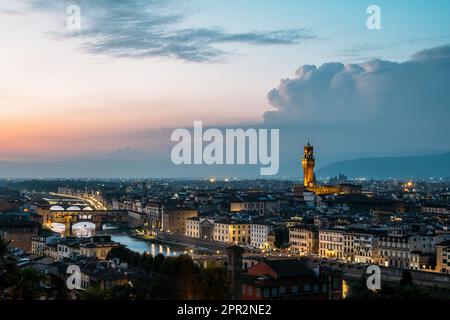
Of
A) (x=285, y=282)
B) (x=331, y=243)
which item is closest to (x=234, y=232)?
(x=331, y=243)

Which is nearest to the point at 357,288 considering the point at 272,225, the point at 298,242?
the point at 298,242

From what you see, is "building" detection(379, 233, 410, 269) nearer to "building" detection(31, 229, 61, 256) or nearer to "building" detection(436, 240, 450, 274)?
"building" detection(436, 240, 450, 274)

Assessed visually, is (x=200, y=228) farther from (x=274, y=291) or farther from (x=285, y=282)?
(x=274, y=291)

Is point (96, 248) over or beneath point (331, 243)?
over

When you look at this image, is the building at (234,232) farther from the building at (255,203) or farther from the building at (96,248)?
the building at (255,203)

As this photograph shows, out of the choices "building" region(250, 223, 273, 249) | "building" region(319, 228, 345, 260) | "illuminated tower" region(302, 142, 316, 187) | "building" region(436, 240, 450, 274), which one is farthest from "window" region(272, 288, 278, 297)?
"illuminated tower" region(302, 142, 316, 187)

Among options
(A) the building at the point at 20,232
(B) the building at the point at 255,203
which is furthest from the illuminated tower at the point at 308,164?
(A) the building at the point at 20,232
